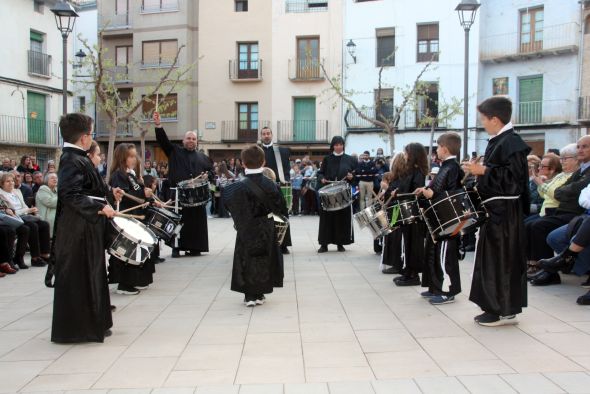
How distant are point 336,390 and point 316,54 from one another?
30.8 meters

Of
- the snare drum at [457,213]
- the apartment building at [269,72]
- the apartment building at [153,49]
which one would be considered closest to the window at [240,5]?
the apartment building at [269,72]

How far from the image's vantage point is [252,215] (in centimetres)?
686

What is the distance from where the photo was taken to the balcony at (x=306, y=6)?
3353cm

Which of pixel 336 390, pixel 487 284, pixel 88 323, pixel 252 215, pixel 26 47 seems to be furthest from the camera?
pixel 26 47

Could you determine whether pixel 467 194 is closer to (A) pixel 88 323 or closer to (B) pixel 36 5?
(A) pixel 88 323

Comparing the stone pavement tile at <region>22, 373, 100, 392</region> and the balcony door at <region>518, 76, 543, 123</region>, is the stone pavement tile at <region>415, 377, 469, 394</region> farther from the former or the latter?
the balcony door at <region>518, 76, 543, 123</region>

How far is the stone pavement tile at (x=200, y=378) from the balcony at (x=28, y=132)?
86.8ft

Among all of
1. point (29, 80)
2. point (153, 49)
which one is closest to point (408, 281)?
point (29, 80)

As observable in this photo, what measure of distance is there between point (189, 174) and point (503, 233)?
6278 mm

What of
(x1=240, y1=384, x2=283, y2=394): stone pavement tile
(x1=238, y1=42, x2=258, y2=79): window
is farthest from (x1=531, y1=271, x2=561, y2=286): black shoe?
(x1=238, y1=42, x2=258, y2=79): window

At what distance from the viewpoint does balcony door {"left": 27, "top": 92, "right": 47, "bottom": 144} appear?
2975 centimetres

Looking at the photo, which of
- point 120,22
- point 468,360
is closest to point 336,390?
point 468,360

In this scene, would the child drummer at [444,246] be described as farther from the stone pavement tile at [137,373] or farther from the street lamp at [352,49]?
the street lamp at [352,49]

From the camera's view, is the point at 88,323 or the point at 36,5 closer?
the point at 88,323
